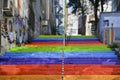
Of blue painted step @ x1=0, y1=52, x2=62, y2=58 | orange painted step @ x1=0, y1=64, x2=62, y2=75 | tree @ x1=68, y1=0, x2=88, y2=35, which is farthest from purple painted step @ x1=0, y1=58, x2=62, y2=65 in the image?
tree @ x1=68, y1=0, x2=88, y2=35

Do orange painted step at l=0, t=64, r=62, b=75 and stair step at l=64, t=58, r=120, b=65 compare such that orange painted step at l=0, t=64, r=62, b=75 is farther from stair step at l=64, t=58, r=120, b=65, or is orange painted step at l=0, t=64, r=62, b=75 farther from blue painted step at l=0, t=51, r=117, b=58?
blue painted step at l=0, t=51, r=117, b=58

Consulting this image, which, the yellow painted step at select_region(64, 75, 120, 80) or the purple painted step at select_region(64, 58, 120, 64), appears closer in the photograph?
the yellow painted step at select_region(64, 75, 120, 80)

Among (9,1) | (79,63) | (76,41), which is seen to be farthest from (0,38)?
(76,41)

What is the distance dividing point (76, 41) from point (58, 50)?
655 centimetres

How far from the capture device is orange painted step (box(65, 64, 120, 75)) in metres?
12.8

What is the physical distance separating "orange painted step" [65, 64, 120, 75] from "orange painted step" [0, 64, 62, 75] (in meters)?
0.34

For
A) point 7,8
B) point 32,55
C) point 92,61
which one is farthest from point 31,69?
point 7,8

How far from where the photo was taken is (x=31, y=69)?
13289 mm

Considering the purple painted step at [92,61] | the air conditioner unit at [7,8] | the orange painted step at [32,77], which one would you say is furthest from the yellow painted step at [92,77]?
the air conditioner unit at [7,8]

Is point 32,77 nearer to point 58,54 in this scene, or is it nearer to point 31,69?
point 31,69

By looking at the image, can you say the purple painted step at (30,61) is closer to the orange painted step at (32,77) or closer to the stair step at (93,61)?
the stair step at (93,61)

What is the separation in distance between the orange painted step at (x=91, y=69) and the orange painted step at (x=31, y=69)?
0.34m

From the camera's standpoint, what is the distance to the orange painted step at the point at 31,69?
1280cm

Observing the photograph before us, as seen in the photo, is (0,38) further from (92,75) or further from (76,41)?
(76,41)
